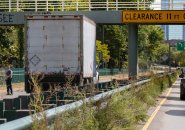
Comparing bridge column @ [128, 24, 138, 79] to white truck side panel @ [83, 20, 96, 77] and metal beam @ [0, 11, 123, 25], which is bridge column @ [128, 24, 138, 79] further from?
white truck side panel @ [83, 20, 96, 77]

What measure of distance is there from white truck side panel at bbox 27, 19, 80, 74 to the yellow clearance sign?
38.0 feet

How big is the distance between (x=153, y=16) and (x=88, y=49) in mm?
10194

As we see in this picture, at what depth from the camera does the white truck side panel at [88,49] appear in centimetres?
2318

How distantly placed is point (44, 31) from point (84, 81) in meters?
2.74

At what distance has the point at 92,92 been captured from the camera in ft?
36.5

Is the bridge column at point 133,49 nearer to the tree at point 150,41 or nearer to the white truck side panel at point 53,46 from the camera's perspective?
the white truck side panel at point 53,46

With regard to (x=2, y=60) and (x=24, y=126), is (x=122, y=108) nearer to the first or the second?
(x=24, y=126)

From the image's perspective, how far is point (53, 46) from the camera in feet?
74.7

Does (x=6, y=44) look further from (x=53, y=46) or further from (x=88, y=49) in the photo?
(x=53, y=46)

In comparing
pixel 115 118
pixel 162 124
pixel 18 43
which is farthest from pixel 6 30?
pixel 115 118

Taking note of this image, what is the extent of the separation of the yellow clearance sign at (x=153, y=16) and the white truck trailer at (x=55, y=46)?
11.3 metres

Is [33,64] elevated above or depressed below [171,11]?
below

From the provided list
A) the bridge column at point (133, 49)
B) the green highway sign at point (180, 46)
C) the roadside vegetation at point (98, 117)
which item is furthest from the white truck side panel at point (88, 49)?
the green highway sign at point (180, 46)

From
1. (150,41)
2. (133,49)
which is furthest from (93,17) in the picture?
(150,41)
